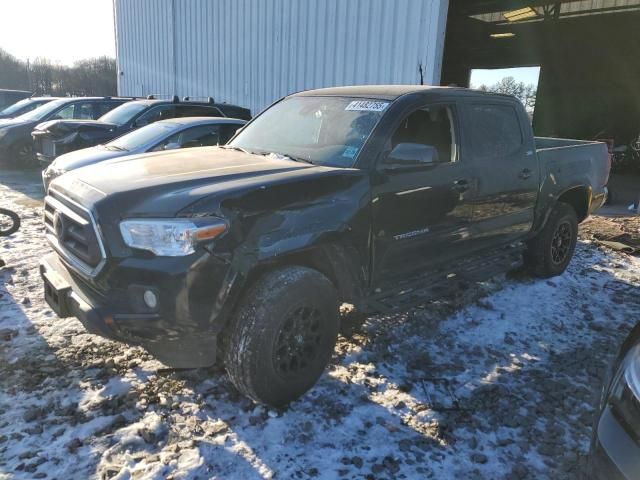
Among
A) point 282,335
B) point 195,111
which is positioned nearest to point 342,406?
point 282,335

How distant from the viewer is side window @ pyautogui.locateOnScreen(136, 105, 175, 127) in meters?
8.65

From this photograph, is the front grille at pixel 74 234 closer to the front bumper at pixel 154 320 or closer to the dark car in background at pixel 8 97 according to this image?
the front bumper at pixel 154 320

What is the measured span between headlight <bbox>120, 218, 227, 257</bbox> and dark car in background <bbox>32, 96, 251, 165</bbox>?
653cm

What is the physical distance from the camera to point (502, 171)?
416 cm

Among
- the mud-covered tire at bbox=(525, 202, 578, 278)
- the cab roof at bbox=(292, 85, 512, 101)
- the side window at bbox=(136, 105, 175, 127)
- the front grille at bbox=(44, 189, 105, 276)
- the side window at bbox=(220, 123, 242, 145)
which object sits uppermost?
the cab roof at bbox=(292, 85, 512, 101)

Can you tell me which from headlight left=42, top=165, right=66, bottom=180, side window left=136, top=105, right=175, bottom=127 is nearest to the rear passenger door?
headlight left=42, top=165, right=66, bottom=180

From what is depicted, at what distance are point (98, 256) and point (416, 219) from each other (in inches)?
78.6

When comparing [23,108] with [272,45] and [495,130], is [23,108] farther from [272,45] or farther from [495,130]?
[495,130]

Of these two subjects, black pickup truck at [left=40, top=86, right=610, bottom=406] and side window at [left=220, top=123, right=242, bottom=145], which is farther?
side window at [left=220, top=123, right=242, bottom=145]

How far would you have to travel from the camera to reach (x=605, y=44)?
62.5ft

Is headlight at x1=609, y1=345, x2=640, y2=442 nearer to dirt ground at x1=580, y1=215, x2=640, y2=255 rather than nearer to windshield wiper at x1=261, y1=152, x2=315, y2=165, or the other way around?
windshield wiper at x1=261, y1=152, x2=315, y2=165

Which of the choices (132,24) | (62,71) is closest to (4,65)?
(62,71)

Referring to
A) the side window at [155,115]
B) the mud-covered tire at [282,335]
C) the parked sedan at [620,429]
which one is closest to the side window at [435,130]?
the mud-covered tire at [282,335]

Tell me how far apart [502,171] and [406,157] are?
1.36m
